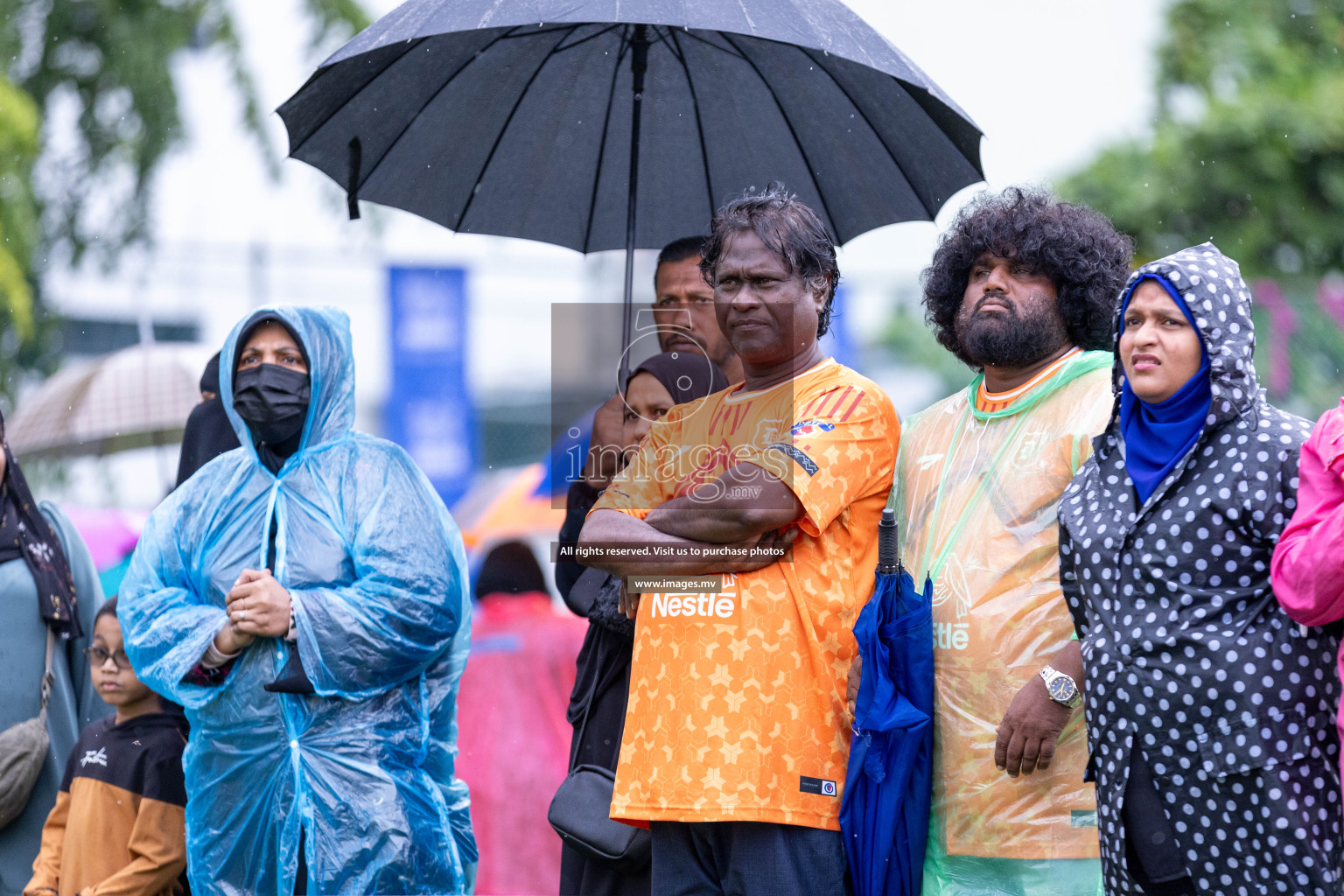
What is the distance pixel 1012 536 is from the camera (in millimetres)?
2650

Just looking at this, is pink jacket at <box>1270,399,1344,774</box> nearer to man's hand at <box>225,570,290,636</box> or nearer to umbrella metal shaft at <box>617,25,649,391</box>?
umbrella metal shaft at <box>617,25,649,391</box>

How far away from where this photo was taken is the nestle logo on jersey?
2.55 m

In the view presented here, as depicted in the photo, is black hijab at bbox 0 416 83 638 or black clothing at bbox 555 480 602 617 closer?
black clothing at bbox 555 480 602 617

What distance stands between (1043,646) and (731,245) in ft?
3.58

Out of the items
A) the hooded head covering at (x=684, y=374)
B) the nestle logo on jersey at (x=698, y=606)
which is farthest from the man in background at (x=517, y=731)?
the nestle logo on jersey at (x=698, y=606)

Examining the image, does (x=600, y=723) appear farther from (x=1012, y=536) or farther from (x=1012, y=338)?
(x=1012, y=338)

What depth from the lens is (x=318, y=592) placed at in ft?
10.1

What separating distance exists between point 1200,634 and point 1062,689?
0.33 meters

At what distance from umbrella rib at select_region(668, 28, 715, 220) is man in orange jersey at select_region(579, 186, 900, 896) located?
786 mm

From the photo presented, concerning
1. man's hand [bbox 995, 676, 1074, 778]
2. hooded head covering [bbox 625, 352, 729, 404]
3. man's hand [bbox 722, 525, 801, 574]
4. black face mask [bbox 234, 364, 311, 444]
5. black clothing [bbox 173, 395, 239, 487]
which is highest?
hooded head covering [bbox 625, 352, 729, 404]

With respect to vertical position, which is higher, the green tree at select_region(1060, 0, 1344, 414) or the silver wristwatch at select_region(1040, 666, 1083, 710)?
the green tree at select_region(1060, 0, 1344, 414)

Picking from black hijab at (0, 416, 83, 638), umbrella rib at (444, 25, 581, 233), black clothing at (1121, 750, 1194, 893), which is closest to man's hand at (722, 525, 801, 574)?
black clothing at (1121, 750, 1194, 893)

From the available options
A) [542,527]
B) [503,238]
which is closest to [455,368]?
[542,527]

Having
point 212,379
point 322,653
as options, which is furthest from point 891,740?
point 212,379
